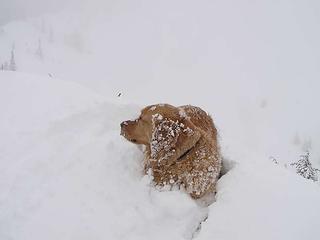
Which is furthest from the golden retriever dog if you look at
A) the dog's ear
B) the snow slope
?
the snow slope

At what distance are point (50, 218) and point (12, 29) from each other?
198 m

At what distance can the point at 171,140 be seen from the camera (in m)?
Result: 6.66

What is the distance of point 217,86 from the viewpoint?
184 meters

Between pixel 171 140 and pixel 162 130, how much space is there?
0.22m

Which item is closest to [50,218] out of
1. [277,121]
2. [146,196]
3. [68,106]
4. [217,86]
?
[146,196]

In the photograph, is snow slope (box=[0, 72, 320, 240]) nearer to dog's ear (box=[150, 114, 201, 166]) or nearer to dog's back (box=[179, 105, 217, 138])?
dog's ear (box=[150, 114, 201, 166])

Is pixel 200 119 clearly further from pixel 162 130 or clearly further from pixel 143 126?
pixel 143 126

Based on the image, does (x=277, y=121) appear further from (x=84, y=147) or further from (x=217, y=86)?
(x=84, y=147)

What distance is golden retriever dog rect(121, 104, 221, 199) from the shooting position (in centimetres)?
664

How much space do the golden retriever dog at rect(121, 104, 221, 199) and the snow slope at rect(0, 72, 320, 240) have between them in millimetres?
216

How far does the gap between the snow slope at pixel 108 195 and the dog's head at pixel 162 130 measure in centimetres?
48

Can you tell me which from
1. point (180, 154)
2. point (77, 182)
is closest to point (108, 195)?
point (77, 182)

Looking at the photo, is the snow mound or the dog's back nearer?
the snow mound

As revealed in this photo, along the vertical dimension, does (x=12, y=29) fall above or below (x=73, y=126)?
below
